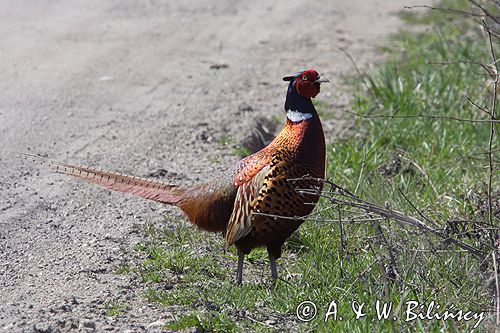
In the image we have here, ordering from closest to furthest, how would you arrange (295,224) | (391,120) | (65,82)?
(295,224) → (391,120) → (65,82)

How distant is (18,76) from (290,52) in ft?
8.16

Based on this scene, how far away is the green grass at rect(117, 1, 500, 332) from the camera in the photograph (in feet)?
12.5

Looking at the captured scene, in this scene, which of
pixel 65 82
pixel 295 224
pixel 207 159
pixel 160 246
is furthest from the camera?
pixel 65 82

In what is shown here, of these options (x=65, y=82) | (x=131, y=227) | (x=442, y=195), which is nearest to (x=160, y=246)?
(x=131, y=227)

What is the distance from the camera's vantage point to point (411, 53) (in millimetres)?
8000

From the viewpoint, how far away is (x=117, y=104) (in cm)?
669

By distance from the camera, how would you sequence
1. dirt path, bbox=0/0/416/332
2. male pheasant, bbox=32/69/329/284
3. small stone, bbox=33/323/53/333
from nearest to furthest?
small stone, bbox=33/323/53/333 → male pheasant, bbox=32/69/329/284 → dirt path, bbox=0/0/416/332

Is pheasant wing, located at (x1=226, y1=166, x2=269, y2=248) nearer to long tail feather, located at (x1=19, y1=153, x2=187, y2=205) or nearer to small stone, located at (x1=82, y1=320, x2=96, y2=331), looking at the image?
long tail feather, located at (x1=19, y1=153, x2=187, y2=205)

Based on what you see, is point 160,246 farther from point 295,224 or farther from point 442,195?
point 442,195

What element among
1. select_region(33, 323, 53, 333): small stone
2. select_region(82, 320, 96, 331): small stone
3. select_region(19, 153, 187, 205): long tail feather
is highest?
select_region(19, 153, 187, 205): long tail feather

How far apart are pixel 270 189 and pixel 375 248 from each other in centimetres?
65
